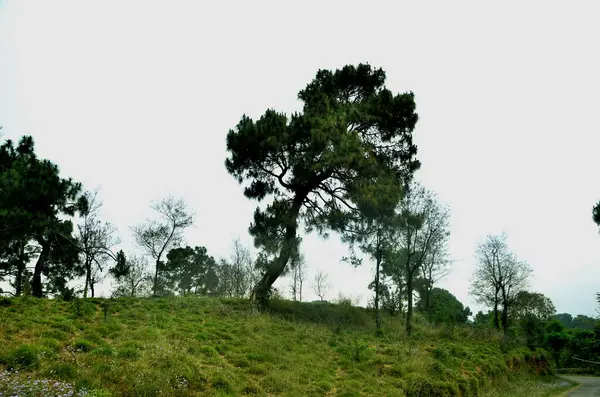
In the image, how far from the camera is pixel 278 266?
19688 mm

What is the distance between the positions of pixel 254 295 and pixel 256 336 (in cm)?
641

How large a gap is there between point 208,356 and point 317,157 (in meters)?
11.4

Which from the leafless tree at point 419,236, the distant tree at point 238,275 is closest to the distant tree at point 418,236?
the leafless tree at point 419,236

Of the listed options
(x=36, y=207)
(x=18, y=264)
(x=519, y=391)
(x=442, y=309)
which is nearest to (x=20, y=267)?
(x=18, y=264)

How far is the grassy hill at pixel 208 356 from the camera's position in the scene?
7.21m

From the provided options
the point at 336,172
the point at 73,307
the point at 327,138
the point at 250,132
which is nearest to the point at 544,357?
the point at 336,172

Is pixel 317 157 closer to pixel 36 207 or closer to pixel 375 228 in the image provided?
pixel 375 228

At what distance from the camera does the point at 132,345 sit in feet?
30.2

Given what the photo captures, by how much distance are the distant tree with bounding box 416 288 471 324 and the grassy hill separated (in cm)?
1330

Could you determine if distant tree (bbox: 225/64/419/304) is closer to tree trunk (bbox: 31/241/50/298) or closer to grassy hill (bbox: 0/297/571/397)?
grassy hill (bbox: 0/297/571/397)

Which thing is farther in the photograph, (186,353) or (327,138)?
(327,138)

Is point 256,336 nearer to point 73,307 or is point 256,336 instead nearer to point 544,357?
point 73,307

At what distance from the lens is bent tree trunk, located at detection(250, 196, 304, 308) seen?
64.5 ft

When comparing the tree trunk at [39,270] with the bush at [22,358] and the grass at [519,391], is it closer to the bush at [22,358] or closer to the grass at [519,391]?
the bush at [22,358]
